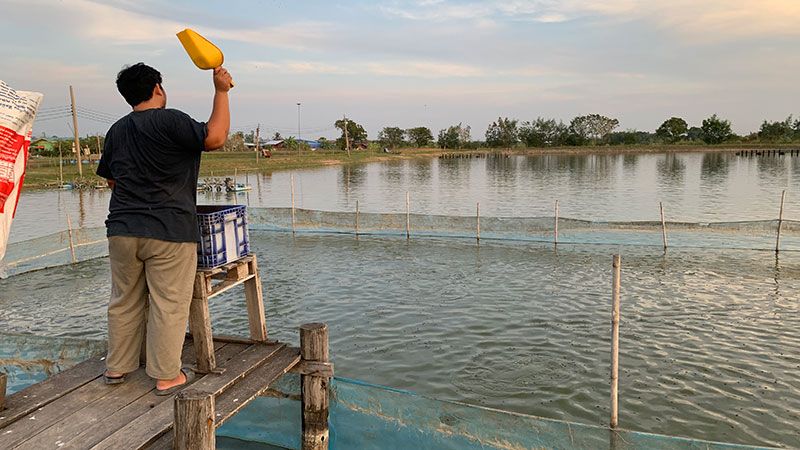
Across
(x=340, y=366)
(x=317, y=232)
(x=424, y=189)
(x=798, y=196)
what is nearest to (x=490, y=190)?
(x=424, y=189)

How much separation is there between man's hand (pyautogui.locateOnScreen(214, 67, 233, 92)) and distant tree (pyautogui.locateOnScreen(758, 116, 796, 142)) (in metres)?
127

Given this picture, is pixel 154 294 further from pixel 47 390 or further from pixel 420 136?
pixel 420 136

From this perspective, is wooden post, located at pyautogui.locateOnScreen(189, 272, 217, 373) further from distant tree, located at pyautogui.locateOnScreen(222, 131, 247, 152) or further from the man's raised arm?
distant tree, located at pyautogui.locateOnScreen(222, 131, 247, 152)

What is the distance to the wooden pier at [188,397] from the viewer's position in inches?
130

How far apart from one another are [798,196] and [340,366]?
103 feet

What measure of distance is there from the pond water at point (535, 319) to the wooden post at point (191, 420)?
14.5ft

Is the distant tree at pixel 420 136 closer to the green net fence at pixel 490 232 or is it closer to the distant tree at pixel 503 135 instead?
the distant tree at pixel 503 135

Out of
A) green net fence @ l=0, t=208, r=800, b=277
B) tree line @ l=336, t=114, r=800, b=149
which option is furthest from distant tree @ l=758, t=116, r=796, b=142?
green net fence @ l=0, t=208, r=800, b=277

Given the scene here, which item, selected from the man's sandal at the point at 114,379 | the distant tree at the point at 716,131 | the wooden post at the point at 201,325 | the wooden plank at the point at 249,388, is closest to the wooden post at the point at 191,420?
the wooden plank at the point at 249,388

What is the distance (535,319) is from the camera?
989 cm

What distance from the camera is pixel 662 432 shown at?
20.1 ft

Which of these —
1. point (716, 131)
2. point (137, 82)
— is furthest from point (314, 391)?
point (716, 131)

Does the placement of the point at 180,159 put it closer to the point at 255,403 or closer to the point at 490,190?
the point at 255,403

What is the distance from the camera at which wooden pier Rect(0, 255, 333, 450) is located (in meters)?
3.31
